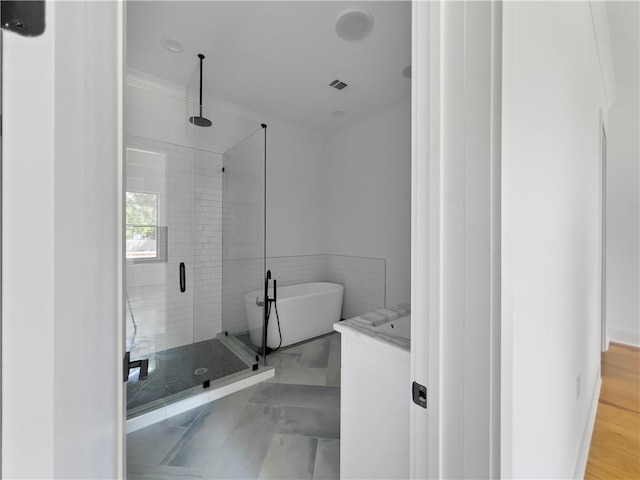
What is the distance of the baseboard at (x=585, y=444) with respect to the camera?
1354 millimetres

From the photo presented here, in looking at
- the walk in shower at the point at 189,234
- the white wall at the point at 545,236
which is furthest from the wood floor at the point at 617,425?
the walk in shower at the point at 189,234

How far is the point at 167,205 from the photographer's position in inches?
107

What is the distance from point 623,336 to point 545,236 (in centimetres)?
365

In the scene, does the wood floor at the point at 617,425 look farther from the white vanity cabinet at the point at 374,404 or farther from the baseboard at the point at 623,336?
the white vanity cabinet at the point at 374,404

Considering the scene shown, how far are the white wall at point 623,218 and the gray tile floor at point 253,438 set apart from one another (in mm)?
3368

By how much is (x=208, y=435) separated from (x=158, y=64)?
3.00m

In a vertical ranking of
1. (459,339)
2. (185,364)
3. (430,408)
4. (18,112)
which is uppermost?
(18,112)

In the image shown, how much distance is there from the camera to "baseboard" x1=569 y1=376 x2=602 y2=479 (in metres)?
1.35

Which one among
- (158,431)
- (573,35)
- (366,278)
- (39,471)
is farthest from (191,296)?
(573,35)

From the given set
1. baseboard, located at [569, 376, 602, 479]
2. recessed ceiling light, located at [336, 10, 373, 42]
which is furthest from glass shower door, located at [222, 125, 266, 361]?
baseboard, located at [569, 376, 602, 479]

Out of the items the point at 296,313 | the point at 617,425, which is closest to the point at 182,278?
the point at 296,313

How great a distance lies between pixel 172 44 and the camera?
2.18 metres

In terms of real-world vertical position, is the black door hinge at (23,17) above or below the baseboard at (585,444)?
above

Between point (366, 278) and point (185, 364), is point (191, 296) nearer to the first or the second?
point (185, 364)
